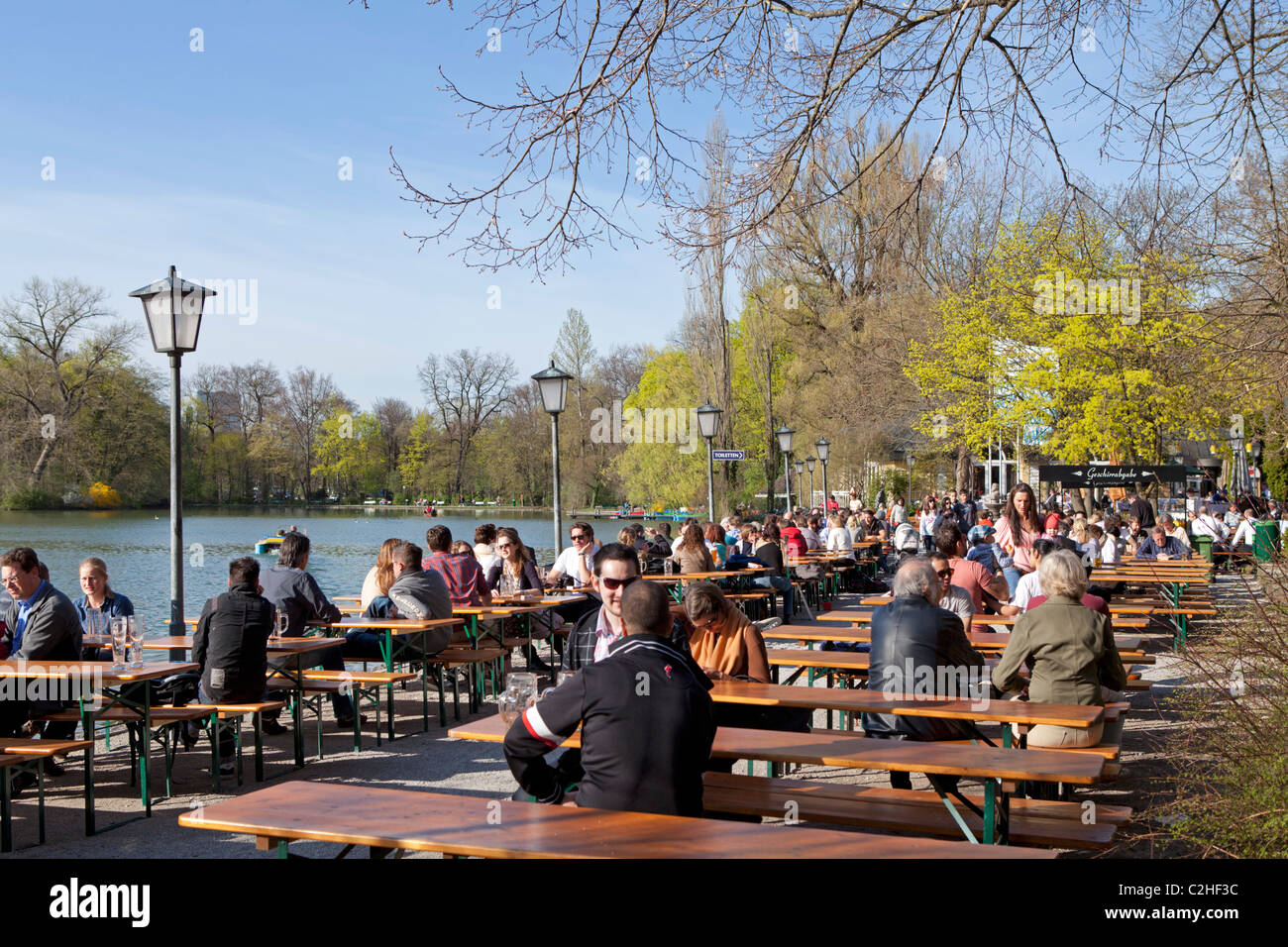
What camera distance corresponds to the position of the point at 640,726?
341 centimetres

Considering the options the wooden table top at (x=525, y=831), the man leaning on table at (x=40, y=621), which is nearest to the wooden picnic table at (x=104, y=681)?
the man leaning on table at (x=40, y=621)

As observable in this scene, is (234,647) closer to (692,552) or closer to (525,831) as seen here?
(525,831)

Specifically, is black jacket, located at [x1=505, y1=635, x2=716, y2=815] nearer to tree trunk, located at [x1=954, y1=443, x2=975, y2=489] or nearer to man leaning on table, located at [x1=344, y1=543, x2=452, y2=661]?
man leaning on table, located at [x1=344, y1=543, x2=452, y2=661]

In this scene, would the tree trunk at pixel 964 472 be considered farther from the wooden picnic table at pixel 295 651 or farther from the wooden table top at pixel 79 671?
the wooden table top at pixel 79 671

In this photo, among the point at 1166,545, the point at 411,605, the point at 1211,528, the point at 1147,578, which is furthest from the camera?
the point at 1211,528

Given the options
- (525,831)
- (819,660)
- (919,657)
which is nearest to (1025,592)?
(819,660)

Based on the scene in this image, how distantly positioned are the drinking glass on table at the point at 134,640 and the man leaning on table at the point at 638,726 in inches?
149

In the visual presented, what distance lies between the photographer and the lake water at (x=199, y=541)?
2581 cm

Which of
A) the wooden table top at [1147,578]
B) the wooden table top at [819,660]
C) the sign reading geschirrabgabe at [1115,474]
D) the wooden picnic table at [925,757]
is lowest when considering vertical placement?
the wooden table top at [1147,578]

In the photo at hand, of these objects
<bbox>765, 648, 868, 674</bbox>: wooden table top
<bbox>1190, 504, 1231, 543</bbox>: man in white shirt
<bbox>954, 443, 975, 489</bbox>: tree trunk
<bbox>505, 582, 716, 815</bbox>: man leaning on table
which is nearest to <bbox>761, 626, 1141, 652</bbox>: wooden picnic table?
<bbox>765, 648, 868, 674</bbox>: wooden table top

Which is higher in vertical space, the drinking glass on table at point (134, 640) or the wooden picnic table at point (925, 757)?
the drinking glass on table at point (134, 640)

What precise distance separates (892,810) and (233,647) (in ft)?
13.7
